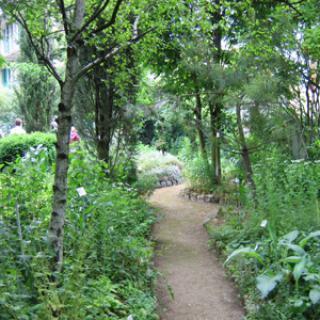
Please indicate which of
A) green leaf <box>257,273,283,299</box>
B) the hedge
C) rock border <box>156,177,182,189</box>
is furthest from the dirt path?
rock border <box>156,177,182,189</box>

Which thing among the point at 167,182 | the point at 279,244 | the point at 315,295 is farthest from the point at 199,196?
the point at 315,295

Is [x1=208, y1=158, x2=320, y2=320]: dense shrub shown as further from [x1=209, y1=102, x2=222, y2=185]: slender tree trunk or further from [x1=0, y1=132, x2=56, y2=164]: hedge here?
[x1=0, y1=132, x2=56, y2=164]: hedge

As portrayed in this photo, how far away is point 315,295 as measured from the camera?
3.11m

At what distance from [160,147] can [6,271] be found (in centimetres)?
1329

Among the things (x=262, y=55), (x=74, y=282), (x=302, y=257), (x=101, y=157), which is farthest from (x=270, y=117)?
(x=74, y=282)

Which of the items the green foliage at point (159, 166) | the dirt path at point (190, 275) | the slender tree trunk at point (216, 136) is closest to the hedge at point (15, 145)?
Result: the green foliage at point (159, 166)

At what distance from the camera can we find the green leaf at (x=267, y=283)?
3369 mm

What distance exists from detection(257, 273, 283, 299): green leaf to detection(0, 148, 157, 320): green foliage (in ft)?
3.13

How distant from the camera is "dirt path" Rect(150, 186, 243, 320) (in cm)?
405

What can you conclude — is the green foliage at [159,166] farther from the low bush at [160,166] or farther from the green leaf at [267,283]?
the green leaf at [267,283]

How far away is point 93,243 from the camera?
3844 millimetres

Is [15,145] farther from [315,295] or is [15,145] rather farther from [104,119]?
[315,295]

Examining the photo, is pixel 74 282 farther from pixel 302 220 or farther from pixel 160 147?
pixel 160 147

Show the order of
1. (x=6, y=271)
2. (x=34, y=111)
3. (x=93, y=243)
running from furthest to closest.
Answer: (x=34, y=111)
(x=93, y=243)
(x=6, y=271)
